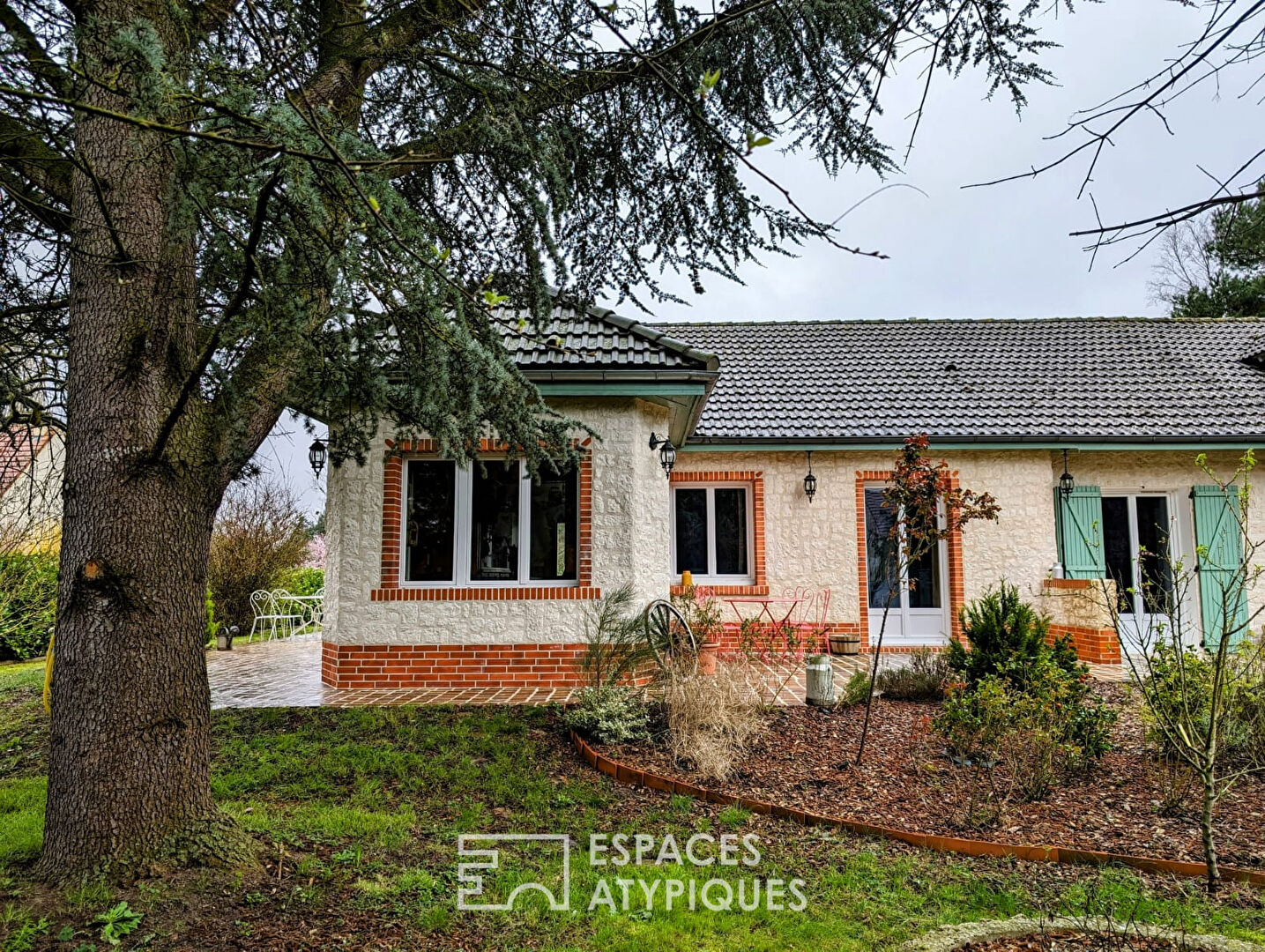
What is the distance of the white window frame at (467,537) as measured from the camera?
793 cm

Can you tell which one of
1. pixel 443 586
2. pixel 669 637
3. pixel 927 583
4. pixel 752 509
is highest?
pixel 752 509

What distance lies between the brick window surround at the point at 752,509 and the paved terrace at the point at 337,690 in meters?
1.61

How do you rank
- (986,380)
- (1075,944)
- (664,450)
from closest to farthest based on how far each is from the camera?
(1075,944) → (664,450) → (986,380)

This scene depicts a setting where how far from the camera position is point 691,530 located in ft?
37.0

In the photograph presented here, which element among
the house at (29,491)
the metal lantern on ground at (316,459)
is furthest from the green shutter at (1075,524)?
the house at (29,491)

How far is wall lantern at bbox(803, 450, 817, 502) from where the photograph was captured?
10758 millimetres

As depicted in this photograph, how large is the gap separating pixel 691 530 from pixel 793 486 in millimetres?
1784

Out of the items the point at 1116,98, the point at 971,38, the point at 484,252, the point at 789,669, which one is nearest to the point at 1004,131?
the point at 971,38

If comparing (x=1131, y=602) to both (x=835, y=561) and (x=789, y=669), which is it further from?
(x=789, y=669)

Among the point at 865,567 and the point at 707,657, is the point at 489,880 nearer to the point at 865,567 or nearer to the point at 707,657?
the point at 707,657

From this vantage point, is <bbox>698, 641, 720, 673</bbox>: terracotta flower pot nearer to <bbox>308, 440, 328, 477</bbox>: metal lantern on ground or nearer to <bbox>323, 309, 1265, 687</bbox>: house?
<bbox>323, 309, 1265, 687</bbox>: house

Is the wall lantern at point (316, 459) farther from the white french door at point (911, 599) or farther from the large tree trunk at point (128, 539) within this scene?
the white french door at point (911, 599)

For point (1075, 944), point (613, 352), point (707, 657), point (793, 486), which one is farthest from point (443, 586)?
point (1075, 944)

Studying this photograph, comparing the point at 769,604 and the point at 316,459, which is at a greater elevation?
the point at 316,459
